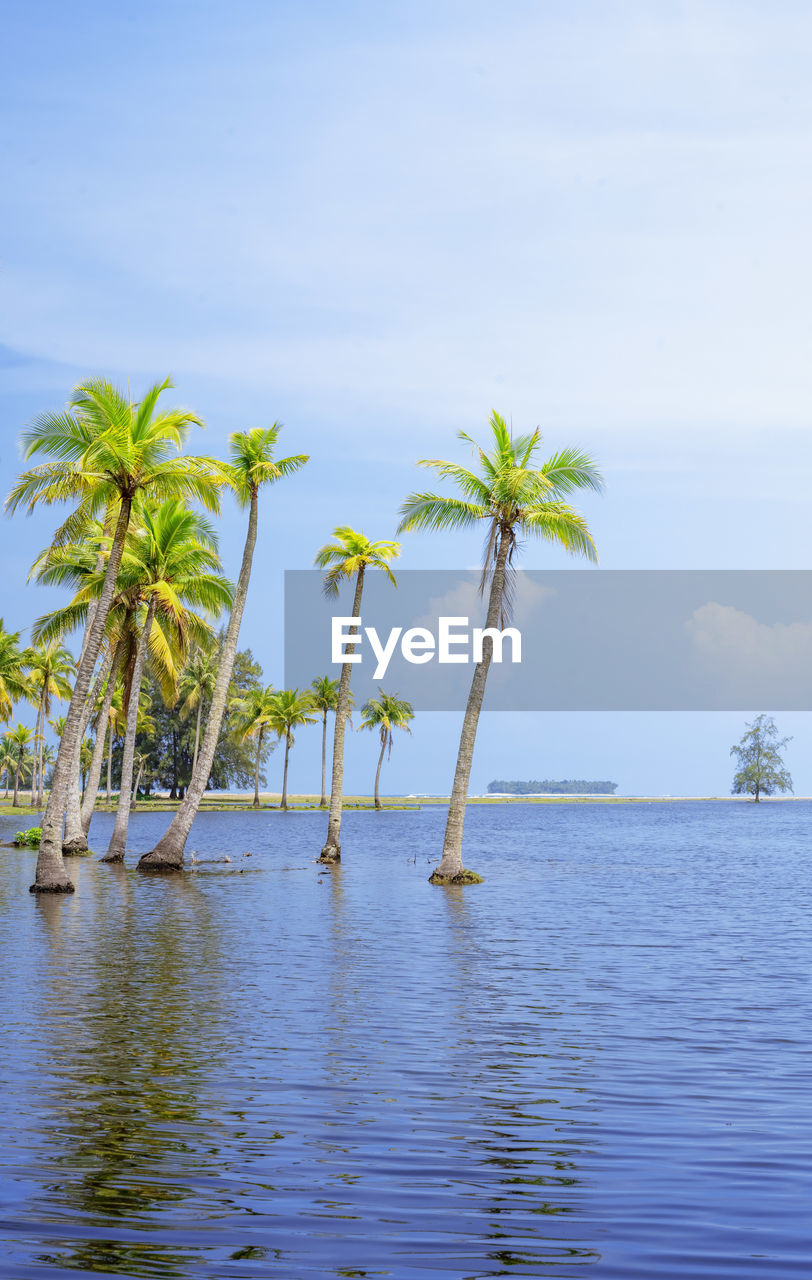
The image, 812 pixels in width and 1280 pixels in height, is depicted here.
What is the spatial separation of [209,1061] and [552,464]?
25.1 metres

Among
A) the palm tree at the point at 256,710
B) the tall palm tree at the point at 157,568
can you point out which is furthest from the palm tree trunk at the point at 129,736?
the palm tree at the point at 256,710

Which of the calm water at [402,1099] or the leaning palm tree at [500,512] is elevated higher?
the leaning palm tree at [500,512]

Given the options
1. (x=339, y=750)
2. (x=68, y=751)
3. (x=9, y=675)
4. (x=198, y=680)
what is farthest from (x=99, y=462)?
(x=198, y=680)

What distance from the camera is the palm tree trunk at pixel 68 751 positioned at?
29141 millimetres

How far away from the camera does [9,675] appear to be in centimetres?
8231

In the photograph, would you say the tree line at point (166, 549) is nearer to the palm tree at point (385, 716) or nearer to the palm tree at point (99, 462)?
the palm tree at point (99, 462)

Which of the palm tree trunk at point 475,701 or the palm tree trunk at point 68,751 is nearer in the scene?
the palm tree trunk at point 68,751

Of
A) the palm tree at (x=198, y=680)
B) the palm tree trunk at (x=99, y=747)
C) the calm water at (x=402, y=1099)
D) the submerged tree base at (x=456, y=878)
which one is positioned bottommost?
the submerged tree base at (x=456, y=878)

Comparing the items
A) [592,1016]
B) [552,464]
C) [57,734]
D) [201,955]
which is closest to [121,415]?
[552,464]

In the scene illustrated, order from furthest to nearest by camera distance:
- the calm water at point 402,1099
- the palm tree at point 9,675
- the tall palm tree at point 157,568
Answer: the palm tree at point 9,675
the tall palm tree at point 157,568
the calm water at point 402,1099

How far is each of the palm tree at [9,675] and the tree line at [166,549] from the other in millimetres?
30312

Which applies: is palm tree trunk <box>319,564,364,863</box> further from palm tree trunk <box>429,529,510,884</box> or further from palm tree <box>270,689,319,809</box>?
palm tree <box>270,689,319,809</box>

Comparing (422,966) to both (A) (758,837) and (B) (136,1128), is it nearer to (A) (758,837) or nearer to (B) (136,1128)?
(B) (136,1128)

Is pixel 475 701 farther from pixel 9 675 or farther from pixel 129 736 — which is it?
pixel 9 675
